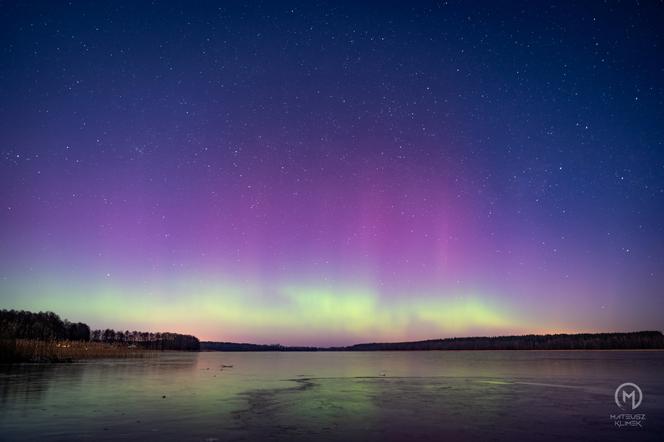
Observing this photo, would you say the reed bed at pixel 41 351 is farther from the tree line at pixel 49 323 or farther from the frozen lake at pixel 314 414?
the tree line at pixel 49 323

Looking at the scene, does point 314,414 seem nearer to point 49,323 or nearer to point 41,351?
point 41,351


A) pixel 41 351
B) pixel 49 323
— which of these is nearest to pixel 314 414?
pixel 41 351

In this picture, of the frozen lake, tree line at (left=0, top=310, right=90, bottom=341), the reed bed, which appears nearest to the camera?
the frozen lake

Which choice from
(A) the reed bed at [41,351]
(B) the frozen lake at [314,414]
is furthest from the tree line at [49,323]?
(B) the frozen lake at [314,414]

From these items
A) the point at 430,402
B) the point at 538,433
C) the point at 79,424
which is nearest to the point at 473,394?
the point at 430,402

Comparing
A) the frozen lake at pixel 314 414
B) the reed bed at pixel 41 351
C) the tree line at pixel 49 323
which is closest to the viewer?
the frozen lake at pixel 314 414

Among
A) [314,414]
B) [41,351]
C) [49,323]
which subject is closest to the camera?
[314,414]

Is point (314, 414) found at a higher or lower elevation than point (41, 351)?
higher

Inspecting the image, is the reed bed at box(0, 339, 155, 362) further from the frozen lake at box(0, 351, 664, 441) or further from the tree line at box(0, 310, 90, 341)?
the tree line at box(0, 310, 90, 341)

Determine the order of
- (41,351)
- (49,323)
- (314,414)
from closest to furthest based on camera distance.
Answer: (314,414)
(41,351)
(49,323)

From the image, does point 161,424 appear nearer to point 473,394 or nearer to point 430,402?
point 430,402

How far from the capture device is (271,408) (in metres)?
19.2

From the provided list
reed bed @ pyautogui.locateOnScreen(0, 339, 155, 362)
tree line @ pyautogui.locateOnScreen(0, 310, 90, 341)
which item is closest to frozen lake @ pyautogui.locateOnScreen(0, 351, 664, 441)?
reed bed @ pyautogui.locateOnScreen(0, 339, 155, 362)

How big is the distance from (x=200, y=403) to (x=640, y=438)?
632 inches
